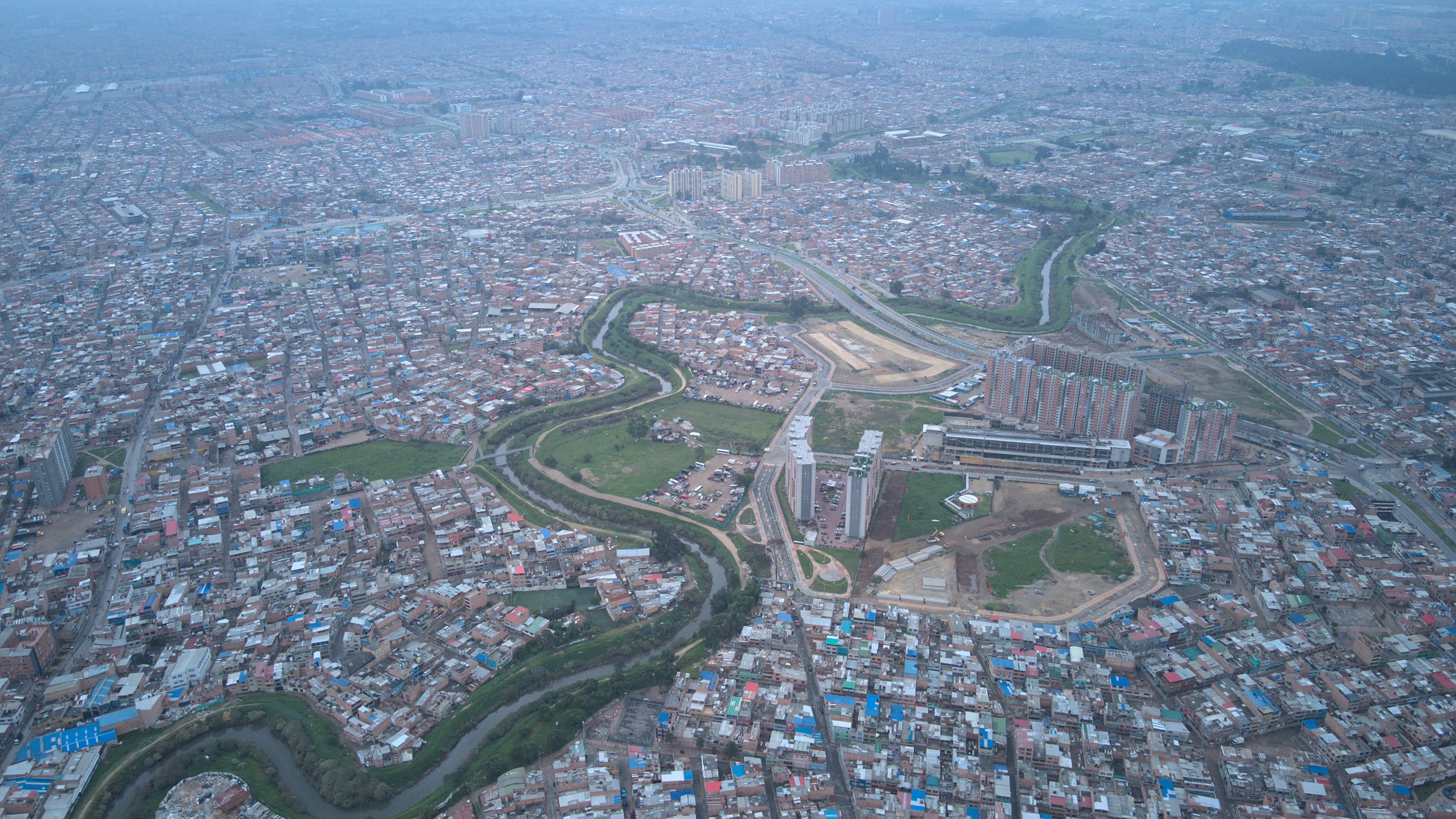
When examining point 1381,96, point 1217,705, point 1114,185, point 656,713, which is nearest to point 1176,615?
point 1217,705

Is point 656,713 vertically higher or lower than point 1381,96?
lower

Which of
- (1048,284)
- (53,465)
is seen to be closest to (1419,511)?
(1048,284)

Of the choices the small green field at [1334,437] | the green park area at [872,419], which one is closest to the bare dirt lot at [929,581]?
the green park area at [872,419]

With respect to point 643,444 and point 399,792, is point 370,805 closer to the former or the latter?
point 399,792

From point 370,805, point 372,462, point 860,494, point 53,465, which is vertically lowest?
point 370,805

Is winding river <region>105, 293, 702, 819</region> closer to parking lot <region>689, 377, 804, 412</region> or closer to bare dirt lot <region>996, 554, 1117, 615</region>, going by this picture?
bare dirt lot <region>996, 554, 1117, 615</region>

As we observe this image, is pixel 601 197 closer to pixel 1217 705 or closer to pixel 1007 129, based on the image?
pixel 1007 129
